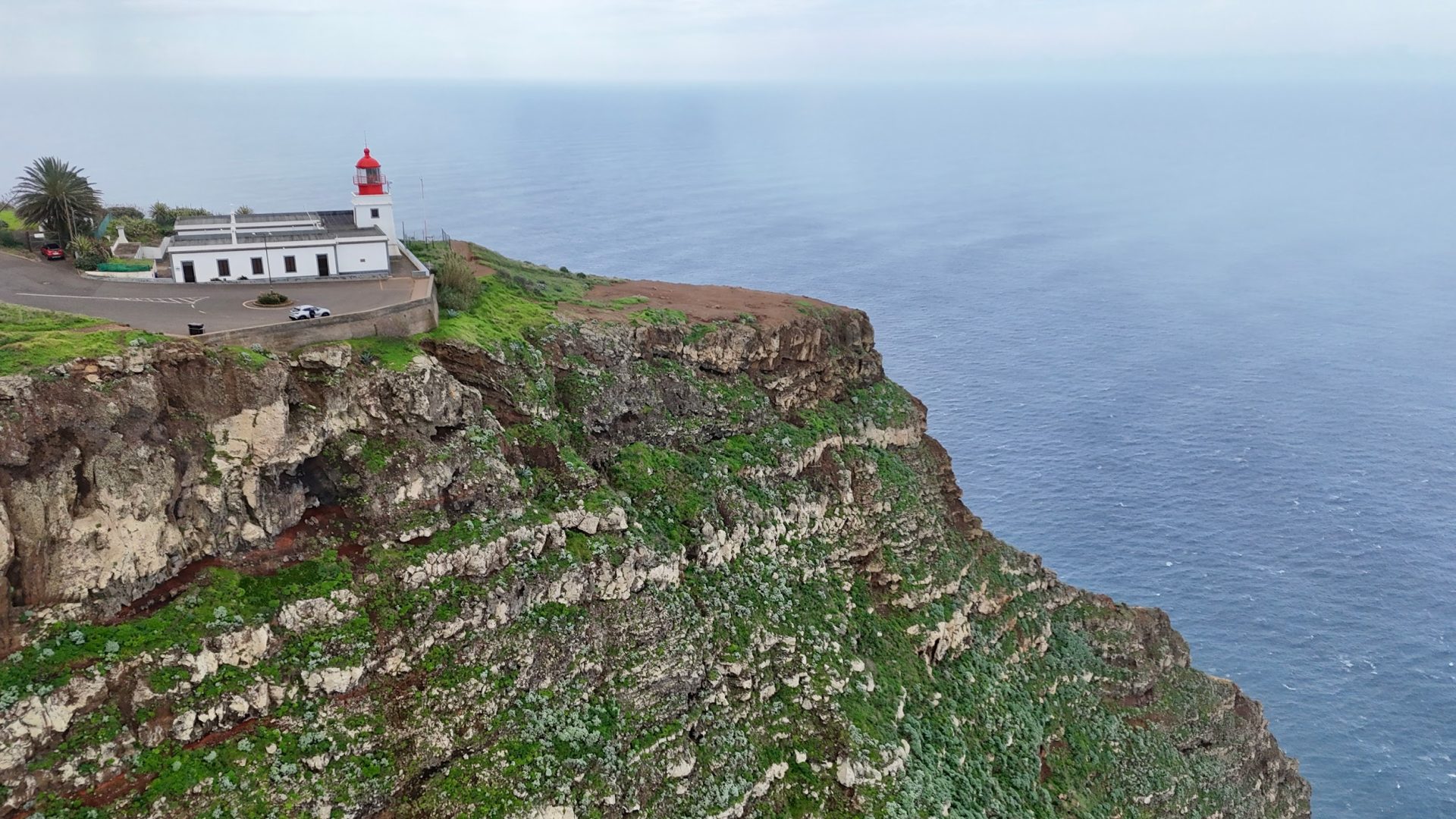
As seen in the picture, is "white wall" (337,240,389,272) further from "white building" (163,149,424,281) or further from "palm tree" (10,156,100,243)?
"palm tree" (10,156,100,243)

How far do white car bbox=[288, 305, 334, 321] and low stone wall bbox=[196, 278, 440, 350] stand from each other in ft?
5.88

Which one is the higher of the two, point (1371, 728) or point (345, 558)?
point (345, 558)

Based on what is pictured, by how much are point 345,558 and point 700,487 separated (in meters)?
17.8

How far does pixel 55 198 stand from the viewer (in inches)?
2243

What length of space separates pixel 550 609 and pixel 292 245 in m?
24.8

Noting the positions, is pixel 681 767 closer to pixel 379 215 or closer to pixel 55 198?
pixel 379 215

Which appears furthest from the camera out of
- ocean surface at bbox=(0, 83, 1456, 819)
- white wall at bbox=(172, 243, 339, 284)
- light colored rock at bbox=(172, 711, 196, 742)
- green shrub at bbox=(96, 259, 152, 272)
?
ocean surface at bbox=(0, 83, 1456, 819)

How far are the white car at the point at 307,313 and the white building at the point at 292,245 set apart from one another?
25.3ft

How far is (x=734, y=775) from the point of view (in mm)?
43500

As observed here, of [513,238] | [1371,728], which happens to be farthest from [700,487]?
[513,238]

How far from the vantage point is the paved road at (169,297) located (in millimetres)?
46188

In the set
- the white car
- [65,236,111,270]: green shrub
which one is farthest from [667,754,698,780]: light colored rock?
[65,236,111,270]: green shrub

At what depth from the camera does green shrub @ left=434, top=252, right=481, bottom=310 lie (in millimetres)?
52656

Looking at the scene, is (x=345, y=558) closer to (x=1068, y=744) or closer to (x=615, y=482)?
(x=615, y=482)
